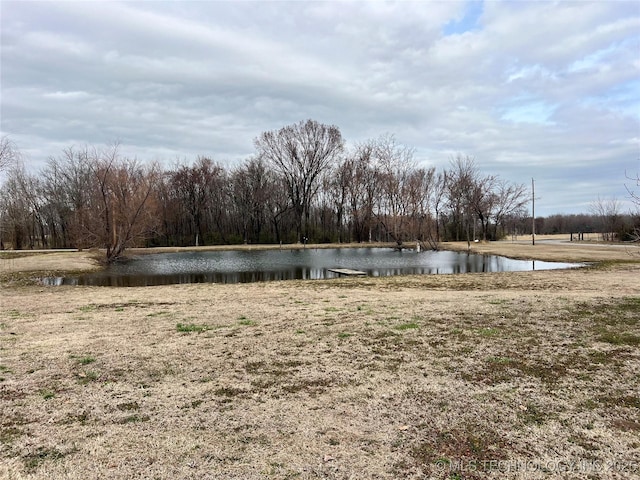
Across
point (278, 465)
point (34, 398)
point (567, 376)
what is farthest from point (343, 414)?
point (34, 398)

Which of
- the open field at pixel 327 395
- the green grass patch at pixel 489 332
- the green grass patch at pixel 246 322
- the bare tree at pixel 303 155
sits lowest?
the open field at pixel 327 395

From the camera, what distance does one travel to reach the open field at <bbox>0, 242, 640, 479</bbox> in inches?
114

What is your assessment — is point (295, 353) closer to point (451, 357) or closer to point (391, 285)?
point (451, 357)

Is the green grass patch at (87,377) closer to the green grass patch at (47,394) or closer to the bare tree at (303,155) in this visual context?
the green grass patch at (47,394)

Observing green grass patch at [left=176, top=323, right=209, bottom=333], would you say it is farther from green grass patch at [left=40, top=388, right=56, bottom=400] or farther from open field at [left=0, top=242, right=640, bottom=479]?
green grass patch at [left=40, top=388, right=56, bottom=400]

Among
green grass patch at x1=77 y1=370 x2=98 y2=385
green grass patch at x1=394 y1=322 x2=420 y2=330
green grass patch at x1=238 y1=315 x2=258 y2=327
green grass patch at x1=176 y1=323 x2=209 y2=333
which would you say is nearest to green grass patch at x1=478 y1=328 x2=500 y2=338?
green grass patch at x1=394 y1=322 x2=420 y2=330

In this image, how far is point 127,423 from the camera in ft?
11.5

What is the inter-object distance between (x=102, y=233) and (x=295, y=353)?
28223 millimetres

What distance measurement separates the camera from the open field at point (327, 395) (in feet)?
9.50

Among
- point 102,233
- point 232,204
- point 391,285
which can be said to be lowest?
point 391,285

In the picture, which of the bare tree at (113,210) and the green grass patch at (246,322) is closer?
the green grass patch at (246,322)

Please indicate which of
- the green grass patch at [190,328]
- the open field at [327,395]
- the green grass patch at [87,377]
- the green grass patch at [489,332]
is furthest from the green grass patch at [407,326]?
the green grass patch at [87,377]

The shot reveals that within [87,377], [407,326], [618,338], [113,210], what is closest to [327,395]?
[87,377]

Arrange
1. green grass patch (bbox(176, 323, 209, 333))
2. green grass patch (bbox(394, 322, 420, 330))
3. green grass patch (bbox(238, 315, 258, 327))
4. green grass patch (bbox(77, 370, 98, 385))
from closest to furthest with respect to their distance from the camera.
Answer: green grass patch (bbox(77, 370, 98, 385)) → green grass patch (bbox(394, 322, 420, 330)) → green grass patch (bbox(176, 323, 209, 333)) → green grass patch (bbox(238, 315, 258, 327))
